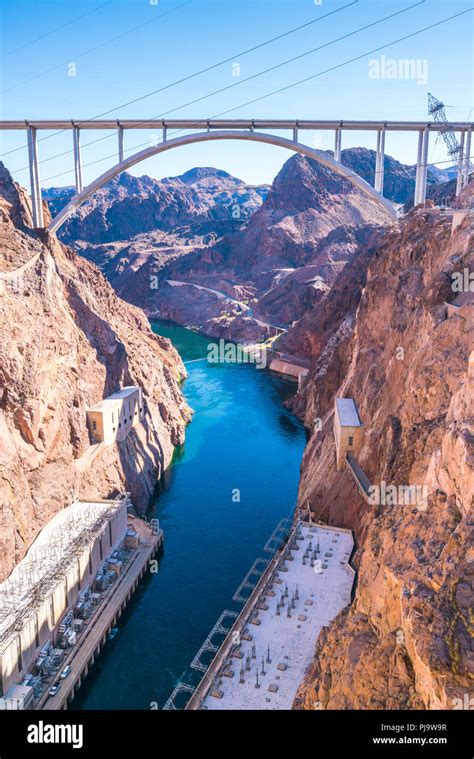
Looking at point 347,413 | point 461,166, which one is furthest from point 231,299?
point 347,413

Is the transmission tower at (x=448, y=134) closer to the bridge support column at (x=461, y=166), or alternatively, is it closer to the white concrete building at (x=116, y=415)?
the bridge support column at (x=461, y=166)

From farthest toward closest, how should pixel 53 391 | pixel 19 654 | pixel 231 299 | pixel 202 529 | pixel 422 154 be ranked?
1. pixel 231 299
2. pixel 422 154
3. pixel 202 529
4. pixel 53 391
5. pixel 19 654

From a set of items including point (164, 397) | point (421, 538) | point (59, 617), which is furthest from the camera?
point (164, 397)

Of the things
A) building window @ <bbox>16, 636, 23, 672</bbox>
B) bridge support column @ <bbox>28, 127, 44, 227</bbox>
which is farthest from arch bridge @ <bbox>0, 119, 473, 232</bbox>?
building window @ <bbox>16, 636, 23, 672</bbox>

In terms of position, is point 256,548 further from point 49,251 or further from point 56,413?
point 49,251

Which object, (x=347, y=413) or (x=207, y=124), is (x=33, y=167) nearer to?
(x=207, y=124)

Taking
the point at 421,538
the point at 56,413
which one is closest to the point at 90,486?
the point at 56,413
